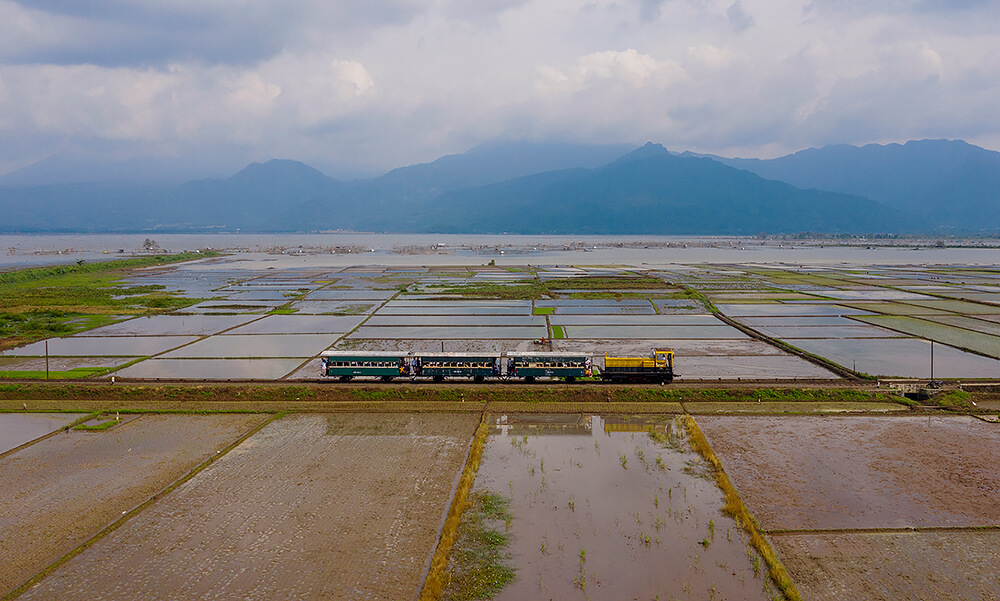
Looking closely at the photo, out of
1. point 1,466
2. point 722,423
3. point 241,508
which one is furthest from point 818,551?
point 1,466

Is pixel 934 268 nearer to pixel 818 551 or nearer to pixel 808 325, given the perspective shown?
pixel 808 325

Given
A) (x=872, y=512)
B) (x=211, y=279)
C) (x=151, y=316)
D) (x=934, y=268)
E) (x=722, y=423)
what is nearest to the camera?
(x=872, y=512)

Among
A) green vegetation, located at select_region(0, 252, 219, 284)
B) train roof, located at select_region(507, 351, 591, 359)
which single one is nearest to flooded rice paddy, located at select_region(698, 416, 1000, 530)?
train roof, located at select_region(507, 351, 591, 359)

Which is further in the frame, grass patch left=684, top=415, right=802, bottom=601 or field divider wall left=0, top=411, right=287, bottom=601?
field divider wall left=0, top=411, right=287, bottom=601

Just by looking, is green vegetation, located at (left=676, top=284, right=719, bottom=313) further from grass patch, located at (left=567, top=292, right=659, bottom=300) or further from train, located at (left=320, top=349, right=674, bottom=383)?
train, located at (left=320, top=349, right=674, bottom=383)

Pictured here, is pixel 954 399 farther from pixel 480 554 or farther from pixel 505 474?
pixel 480 554

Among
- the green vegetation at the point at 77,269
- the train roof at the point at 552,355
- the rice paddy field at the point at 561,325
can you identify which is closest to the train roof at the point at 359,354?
the rice paddy field at the point at 561,325

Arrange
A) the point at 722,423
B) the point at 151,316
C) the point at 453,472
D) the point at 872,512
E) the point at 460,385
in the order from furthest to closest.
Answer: the point at 151,316
the point at 460,385
the point at 722,423
the point at 453,472
the point at 872,512

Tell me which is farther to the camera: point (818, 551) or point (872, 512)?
point (872, 512)
